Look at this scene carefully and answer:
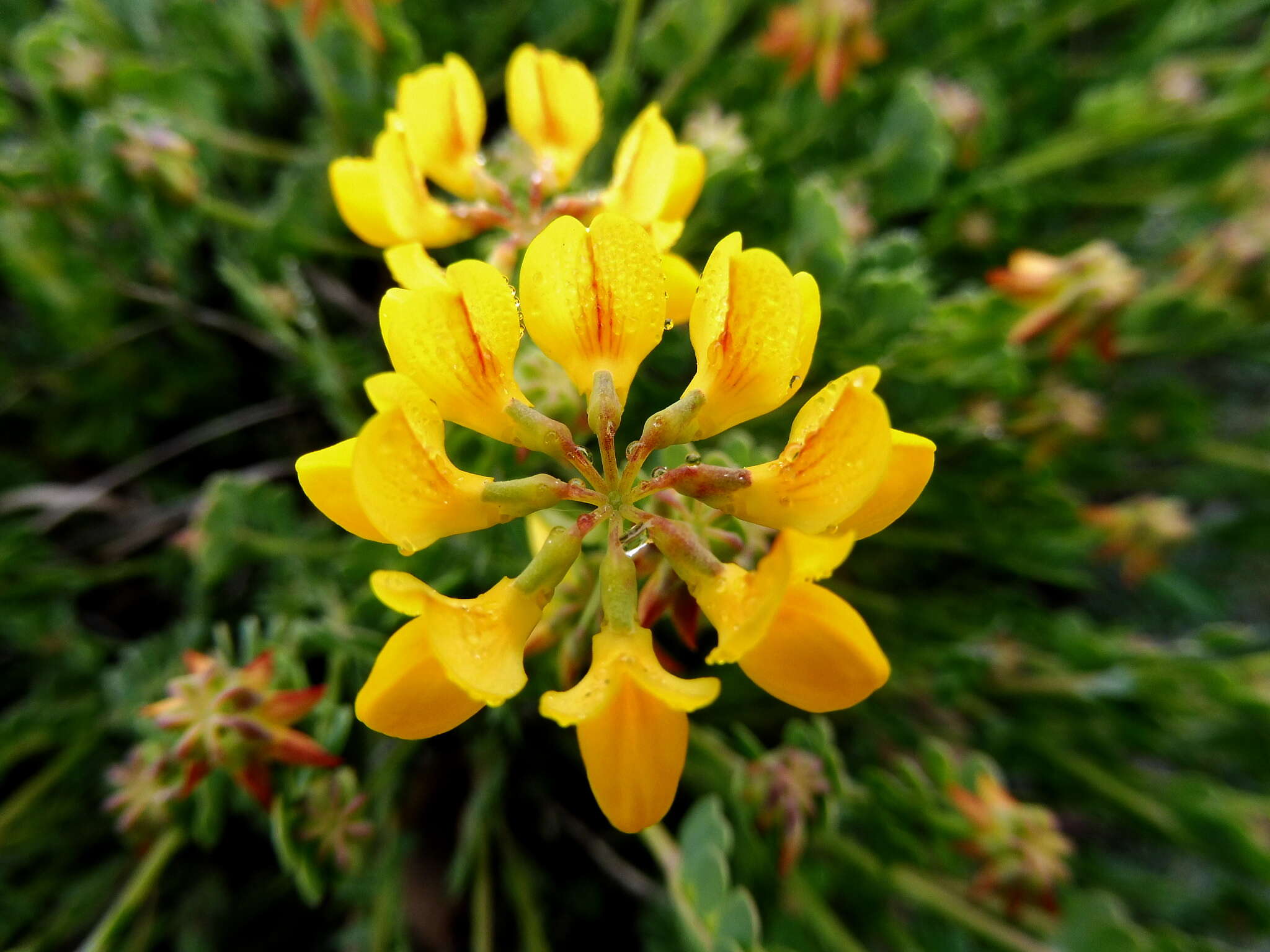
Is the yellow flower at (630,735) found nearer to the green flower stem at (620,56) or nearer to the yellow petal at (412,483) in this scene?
the yellow petal at (412,483)

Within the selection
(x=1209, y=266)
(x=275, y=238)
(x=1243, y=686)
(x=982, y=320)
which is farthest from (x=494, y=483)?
(x=1209, y=266)

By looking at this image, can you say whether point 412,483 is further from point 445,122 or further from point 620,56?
point 620,56

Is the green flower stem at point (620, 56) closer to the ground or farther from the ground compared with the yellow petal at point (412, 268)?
farther from the ground

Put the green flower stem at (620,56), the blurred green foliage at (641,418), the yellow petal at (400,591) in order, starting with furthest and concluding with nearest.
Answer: the green flower stem at (620,56), the blurred green foliage at (641,418), the yellow petal at (400,591)

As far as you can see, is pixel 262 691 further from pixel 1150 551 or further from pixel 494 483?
pixel 1150 551

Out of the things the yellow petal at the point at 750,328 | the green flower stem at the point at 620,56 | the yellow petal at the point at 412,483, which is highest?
the green flower stem at the point at 620,56

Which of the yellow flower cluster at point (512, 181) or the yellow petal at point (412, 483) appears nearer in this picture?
the yellow petal at point (412, 483)

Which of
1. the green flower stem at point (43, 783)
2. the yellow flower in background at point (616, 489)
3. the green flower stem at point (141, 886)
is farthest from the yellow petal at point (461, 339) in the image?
the green flower stem at point (43, 783)

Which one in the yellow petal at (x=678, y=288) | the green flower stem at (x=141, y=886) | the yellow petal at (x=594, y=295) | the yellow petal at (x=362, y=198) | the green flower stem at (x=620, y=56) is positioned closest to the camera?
the yellow petal at (x=594, y=295)
